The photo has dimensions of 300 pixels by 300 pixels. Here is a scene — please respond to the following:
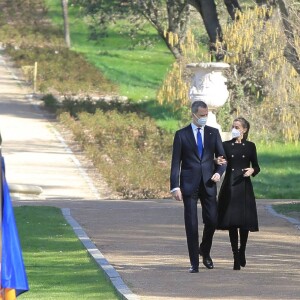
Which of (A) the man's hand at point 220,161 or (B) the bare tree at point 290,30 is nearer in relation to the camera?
(A) the man's hand at point 220,161

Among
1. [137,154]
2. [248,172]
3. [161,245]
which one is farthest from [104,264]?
[137,154]

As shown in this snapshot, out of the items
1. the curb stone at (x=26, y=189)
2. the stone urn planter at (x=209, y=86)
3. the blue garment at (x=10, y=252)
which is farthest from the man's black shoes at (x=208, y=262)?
the curb stone at (x=26, y=189)

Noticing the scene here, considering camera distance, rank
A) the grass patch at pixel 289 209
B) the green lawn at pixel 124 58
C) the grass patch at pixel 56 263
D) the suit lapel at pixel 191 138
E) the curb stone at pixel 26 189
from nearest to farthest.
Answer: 1. the grass patch at pixel 56 263
2. the suit lapel at pixel 191 138
3. the grass patch at pixel 289 209
4. the curb stone at pixel 26 189
5. the green lawn at pixel 124 58

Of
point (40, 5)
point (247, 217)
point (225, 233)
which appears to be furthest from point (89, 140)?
point (40, 5)

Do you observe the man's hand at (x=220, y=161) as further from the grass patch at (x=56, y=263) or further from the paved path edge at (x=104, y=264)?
the grass patch at (x=56, y=263)

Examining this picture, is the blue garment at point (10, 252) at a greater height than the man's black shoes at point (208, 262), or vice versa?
the blue garment at point (10, 252)

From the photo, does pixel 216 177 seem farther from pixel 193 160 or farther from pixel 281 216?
pixel 281 216

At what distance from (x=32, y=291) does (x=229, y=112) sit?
20.4m

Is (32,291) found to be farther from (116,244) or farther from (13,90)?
(13,90)

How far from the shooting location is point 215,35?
34500mm

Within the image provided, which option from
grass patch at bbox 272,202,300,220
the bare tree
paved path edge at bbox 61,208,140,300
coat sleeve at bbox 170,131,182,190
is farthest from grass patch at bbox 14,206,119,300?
the bare tree

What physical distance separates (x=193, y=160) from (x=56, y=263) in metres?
2.08

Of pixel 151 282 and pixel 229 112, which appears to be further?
pixel 229 112

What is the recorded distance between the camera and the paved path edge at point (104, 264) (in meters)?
10.5
